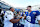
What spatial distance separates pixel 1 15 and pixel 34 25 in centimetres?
87

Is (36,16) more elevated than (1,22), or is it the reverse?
(36,16)

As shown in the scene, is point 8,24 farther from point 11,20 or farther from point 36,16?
point 36,16

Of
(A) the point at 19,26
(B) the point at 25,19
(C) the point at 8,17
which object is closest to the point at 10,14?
(C) the point at 8,17

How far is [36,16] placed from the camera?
174cm

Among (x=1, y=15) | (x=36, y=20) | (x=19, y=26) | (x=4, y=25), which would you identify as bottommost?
(x=19, y=26)

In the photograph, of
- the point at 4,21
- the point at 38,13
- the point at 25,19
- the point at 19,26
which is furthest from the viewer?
the point at 19,26

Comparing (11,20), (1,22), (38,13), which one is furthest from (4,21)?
(38,13)

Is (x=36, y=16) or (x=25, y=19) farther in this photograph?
(x=25, y=19)

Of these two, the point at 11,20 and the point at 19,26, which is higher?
the point at 11,20

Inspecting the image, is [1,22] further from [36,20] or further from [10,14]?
[36,20]

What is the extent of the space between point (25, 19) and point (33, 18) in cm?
64

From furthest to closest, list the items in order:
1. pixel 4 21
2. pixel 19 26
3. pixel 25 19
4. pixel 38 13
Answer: pixel 19 26 < pixel 25 19 < pixel 4 21 < pixel 38 13

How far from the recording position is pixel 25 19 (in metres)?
2.43

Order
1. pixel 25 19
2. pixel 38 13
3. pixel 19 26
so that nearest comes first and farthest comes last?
pixel 38 13 < pixel 25 19 < pixel 19 26
